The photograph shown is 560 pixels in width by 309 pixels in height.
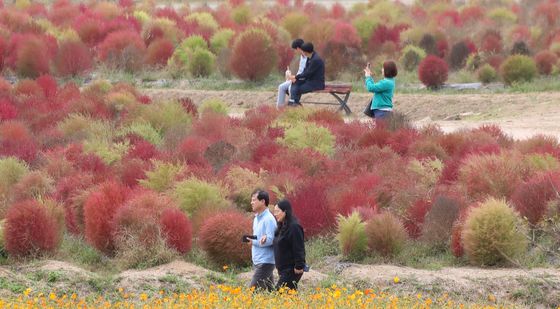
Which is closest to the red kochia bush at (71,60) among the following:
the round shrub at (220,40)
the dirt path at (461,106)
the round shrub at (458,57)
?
the dirt path at (461,106)

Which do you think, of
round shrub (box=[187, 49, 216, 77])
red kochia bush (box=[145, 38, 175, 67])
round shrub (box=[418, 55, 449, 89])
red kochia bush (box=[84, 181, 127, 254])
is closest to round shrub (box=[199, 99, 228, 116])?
round shrub (box=[418, 55, 449, 89])

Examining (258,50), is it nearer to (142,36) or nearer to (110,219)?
(142,36)

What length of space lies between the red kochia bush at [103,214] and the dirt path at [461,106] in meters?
9.30

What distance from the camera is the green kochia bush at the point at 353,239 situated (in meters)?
14.6

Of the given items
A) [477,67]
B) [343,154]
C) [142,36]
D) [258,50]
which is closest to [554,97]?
[477,67]

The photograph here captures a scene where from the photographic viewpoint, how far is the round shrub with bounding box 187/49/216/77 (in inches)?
1223

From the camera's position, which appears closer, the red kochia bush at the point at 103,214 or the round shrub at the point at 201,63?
the red kochia bush at the point at 103,214

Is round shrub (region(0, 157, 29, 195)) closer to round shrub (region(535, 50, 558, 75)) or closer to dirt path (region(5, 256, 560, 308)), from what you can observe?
dirt path (region(5, 256, 560, 308))

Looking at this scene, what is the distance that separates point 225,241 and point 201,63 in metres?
17.1

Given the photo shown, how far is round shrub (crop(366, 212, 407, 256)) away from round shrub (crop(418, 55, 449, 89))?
13895 millimetres

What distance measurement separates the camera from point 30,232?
47.6 ft

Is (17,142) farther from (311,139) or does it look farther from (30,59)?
(30,59)

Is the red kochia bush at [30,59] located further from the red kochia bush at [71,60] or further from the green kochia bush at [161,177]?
the green kochia bush at [161,177]

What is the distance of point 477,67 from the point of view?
102ft
